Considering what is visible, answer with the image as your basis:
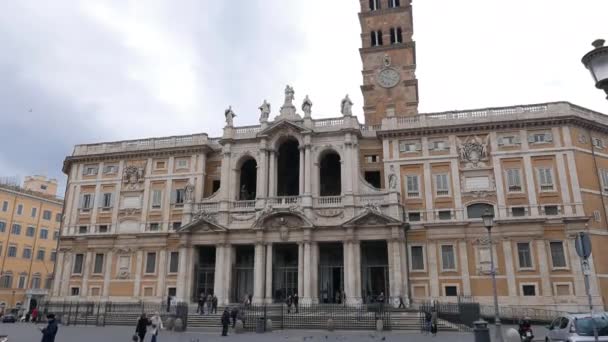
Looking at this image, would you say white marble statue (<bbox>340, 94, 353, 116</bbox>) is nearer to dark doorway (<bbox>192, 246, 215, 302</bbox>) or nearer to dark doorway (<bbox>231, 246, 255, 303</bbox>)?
dark doorway (<bbox>231, 246, 255, 303</bbox>)

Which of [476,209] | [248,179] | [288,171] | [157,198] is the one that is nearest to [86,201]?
[157,198]

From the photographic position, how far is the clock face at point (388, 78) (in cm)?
4722

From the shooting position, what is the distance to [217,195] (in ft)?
130

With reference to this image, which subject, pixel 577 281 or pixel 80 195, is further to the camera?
pixel 80 195

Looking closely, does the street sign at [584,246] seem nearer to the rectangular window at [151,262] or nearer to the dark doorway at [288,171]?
the dark doorway at [288,171]

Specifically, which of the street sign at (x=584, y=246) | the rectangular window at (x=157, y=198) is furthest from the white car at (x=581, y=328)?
the rectangular window at (x=157, y=198)

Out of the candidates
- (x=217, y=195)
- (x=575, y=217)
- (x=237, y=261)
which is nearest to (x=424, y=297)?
(x=575, y=217)

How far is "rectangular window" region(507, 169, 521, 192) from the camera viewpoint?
116 feet

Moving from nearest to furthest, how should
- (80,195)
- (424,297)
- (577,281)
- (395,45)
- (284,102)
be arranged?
(577,281)
(424,297)
(284,102)
(80,195)
(395,45)

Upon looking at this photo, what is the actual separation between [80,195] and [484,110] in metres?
38.1

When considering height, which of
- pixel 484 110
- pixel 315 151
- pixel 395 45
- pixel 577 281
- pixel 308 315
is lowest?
pixel 308 315

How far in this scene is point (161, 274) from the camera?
39.6 meters

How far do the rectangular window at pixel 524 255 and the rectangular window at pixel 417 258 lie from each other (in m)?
6.89

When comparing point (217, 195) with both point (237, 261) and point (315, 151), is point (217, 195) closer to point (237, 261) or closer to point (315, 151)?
point (237, 261)
